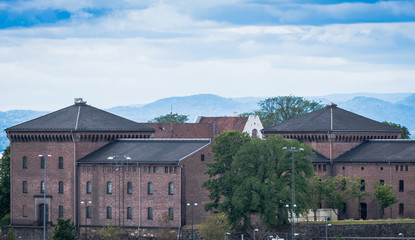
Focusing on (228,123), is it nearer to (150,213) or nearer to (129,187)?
(129,187)

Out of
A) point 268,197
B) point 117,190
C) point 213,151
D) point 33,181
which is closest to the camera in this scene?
point 268,197

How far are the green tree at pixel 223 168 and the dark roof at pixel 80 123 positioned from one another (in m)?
20.5

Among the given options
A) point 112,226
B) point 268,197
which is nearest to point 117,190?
point 112,226

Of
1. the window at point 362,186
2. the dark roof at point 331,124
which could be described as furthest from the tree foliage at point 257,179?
the dark roof at point 331,124

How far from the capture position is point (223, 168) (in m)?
115

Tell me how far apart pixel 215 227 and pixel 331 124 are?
2926cm

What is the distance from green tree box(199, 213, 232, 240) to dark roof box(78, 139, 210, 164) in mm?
9888

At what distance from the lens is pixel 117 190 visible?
123812mm

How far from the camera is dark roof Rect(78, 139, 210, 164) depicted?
120875 millimetres

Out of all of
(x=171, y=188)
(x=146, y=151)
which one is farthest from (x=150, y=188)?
(x=146, y=151)

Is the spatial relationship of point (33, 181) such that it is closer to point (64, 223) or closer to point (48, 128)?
point (48, 128)

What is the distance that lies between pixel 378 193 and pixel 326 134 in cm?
1435

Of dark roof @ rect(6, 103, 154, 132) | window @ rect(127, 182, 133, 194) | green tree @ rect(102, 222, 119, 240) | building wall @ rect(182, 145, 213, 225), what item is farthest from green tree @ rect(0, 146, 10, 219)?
building wall @ rect(182, 145, 213, 225)

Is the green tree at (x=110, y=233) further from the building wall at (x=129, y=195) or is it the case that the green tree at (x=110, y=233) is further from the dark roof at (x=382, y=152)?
the dark roof at (x=382, y=152)
